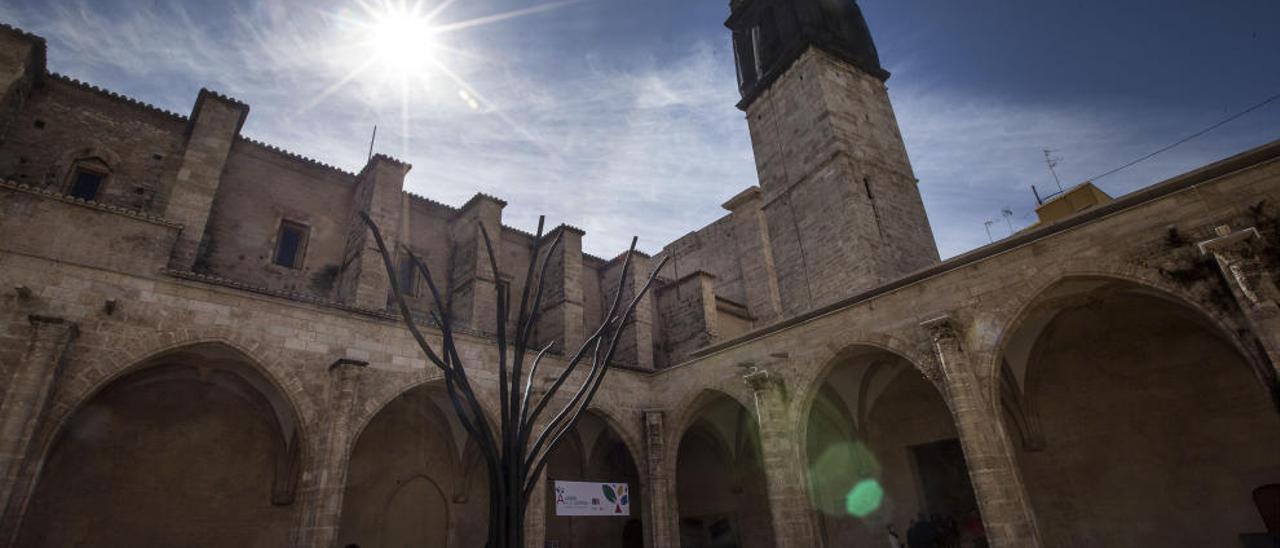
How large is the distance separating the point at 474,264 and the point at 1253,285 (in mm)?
13799

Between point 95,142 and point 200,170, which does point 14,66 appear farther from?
point 200,170

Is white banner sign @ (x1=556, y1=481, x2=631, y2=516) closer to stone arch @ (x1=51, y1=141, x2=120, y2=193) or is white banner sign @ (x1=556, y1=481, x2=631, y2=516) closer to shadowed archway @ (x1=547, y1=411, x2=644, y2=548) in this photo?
shadowed archway @ (x1=547, y1=411, x2=644, y2=548)

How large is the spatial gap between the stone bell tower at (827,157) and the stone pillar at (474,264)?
313 inches

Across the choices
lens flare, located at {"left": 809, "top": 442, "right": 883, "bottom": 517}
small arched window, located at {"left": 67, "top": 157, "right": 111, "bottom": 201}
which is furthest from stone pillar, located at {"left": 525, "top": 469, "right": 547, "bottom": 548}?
small arched window, located at {"left": 67, "top": 157, "right": 111, "bottom": 201}

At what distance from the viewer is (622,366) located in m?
14.1

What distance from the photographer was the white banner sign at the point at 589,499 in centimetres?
1163

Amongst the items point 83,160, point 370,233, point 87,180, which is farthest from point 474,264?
point 83,160

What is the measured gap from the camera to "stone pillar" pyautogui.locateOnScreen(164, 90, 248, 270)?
1126 cm

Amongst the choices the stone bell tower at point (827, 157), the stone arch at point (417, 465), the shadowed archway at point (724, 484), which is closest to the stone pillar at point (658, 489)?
the shadowed archway at point (724, 484)

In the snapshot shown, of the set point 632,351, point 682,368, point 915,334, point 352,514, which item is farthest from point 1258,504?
point 352,514

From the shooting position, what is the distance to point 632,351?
16156mm

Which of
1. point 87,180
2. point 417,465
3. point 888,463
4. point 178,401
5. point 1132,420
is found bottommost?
point 888,463

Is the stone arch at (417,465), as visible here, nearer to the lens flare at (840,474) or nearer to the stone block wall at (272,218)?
the stone block wall at (272,218)

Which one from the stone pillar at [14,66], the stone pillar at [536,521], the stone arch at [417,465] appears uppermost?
the stone pillar at [14,66]
